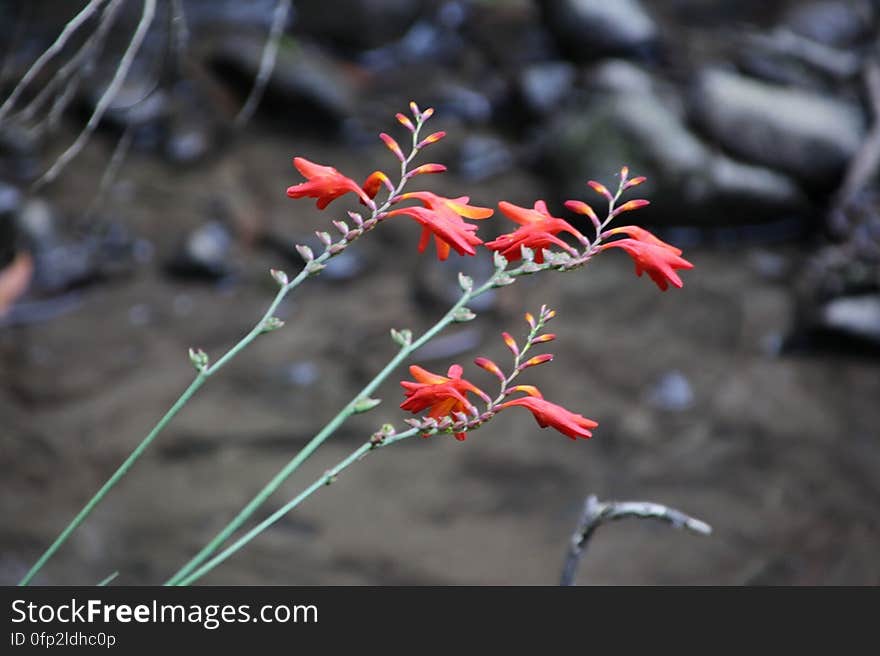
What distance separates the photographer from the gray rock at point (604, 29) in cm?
548

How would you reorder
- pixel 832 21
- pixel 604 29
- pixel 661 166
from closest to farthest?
pixel 661 166 → pixel 604 29 → pixel 832 21

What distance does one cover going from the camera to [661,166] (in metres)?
4.58

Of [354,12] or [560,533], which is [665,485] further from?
[354,12]

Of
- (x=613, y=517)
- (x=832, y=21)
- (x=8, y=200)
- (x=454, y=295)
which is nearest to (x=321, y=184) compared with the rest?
(x=613, y=517)

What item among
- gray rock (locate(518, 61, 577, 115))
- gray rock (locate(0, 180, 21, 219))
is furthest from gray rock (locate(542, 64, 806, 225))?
gray rock (locate(0, 180, 21, 219))

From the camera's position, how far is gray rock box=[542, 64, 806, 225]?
453cm

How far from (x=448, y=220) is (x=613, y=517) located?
0.44 metres

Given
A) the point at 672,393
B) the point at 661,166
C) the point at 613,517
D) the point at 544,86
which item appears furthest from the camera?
the point at 544,86

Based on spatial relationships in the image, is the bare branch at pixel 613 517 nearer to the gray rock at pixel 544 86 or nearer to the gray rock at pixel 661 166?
the gray rock at pixel 661 166

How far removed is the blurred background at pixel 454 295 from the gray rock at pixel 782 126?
2 cm

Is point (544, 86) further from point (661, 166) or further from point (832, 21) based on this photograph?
point (832, 21)

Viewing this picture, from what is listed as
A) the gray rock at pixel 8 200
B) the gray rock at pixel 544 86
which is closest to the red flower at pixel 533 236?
the gray rock at pixel 8 200

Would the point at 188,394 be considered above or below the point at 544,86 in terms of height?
below
